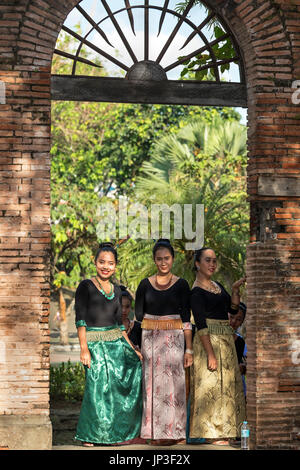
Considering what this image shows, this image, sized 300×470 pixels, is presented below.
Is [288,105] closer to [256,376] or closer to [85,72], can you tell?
[256,376]

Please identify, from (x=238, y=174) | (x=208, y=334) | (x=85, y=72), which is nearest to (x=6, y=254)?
(x=208, y=334)

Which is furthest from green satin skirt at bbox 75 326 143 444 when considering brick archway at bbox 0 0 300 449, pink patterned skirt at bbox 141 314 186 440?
brick archway at bbox 0 0 300 449

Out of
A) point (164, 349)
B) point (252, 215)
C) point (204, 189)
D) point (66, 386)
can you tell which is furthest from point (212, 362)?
point (66, 386)

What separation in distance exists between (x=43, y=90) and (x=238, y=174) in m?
13.9

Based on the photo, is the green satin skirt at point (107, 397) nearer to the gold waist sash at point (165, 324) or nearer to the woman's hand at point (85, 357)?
the woman's hand at point (85, 357)

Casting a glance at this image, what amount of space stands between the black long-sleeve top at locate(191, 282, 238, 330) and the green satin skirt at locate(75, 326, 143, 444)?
0.74m

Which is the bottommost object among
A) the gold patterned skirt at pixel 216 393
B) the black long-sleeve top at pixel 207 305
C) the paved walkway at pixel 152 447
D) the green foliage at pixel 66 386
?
the green foliage at pixel 66 386

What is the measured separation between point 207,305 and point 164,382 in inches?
33.5

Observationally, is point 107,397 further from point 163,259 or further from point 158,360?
point 163,259

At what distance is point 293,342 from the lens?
25.9ft

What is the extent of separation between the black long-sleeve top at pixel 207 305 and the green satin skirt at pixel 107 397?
29.1 inches

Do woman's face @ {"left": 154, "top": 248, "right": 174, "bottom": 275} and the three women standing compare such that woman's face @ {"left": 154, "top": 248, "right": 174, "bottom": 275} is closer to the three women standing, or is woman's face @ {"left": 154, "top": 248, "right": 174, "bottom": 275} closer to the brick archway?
the three women standing

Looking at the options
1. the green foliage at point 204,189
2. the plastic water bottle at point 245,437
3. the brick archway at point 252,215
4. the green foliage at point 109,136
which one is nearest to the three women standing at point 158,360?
the plastic water bottle at point 245,437

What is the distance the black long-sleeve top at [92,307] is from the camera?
24.9 feet
